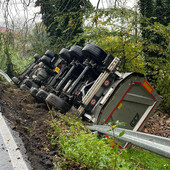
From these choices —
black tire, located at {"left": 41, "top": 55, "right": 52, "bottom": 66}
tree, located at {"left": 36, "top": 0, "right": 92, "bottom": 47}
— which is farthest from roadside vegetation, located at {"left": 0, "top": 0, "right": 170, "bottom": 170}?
black tire, located at {"left": 41, "top": 55, "right": 52, "bottom": 66}

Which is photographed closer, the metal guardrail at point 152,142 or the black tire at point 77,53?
the metal guardrail at point 152,142

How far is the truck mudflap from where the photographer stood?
4727 millimetres

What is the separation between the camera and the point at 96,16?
15.0ft

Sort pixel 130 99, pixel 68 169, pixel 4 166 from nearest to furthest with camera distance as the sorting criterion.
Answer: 1. pixel 4 166
2. pixel 68 169
3. pixel 130 99

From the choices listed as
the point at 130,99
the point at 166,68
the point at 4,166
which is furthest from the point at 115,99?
the point at 4,166

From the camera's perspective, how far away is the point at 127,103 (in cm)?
512

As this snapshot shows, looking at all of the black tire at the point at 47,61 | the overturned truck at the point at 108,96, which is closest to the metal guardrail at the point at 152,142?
the overturned truck at the point at 108,96

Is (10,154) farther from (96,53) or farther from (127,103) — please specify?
(96,53)

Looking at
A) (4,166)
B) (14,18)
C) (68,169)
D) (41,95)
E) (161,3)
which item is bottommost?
(41,95)

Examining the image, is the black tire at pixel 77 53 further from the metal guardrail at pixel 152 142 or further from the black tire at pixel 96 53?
the metal guardrail at pixel 152 142

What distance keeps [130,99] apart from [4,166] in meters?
3.45

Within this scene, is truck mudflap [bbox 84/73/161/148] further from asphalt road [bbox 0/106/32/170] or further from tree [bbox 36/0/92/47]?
asphalt road [bbox 0/106/32/170]

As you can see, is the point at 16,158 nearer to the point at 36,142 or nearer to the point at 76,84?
the point at 36,142

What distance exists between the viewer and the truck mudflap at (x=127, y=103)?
4727 millimetres
